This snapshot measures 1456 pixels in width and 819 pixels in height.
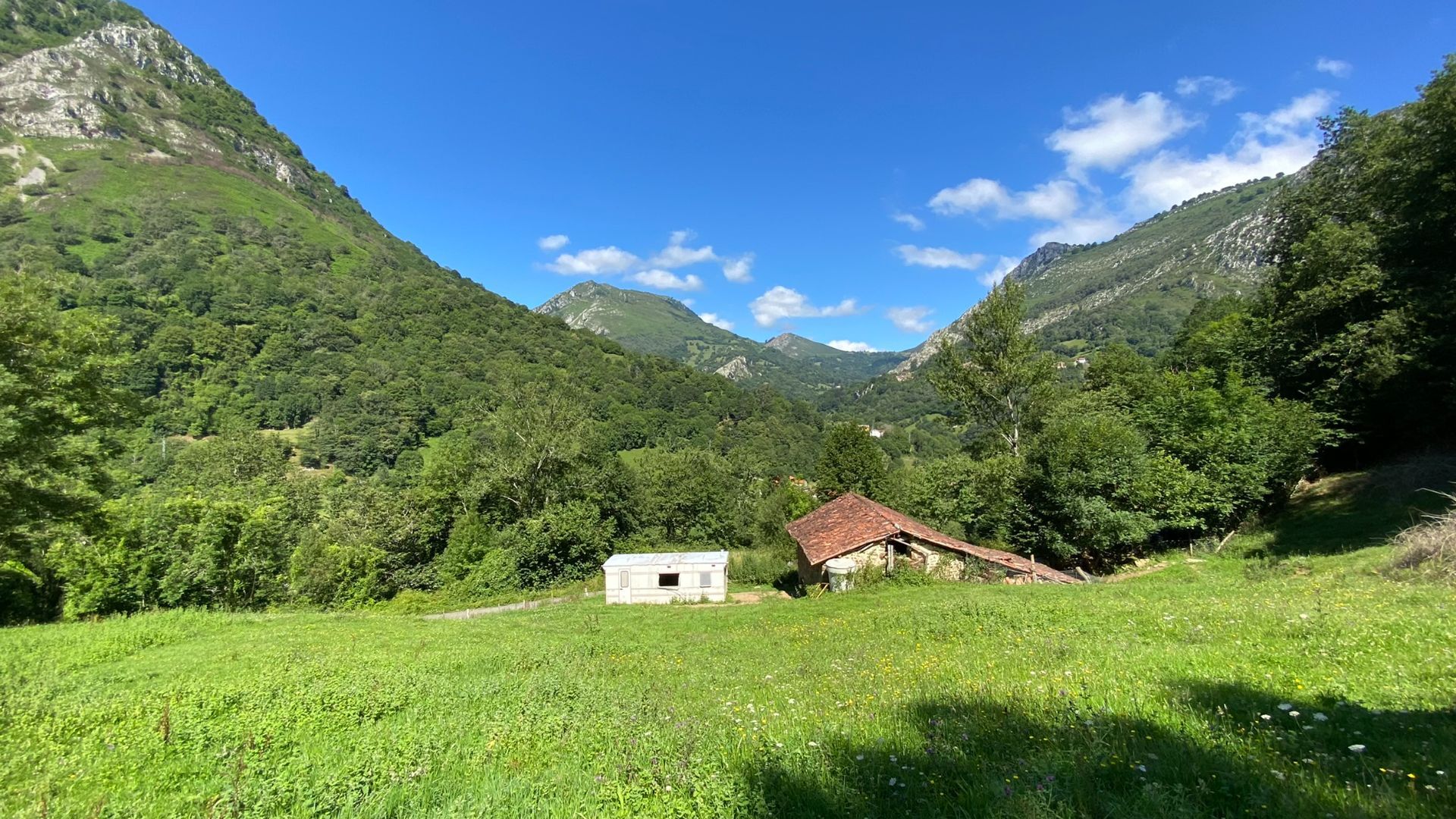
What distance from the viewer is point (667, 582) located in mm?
33938

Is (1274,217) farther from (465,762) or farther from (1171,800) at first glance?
(465,762)

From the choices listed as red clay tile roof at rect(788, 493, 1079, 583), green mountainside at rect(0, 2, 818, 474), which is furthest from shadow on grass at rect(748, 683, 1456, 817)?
green mountainside at rect(0, 2, 818, 474)

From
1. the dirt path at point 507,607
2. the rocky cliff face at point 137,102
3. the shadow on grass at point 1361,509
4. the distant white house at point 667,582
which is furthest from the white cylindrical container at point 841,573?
the rocky cliff face at point 137,102

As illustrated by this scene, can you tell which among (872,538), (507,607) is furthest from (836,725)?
(507,607)

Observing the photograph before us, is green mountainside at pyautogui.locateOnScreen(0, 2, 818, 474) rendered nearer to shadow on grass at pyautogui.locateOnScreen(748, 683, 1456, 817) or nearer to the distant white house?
the distant white house

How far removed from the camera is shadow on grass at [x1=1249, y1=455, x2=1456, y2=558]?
1734 cm

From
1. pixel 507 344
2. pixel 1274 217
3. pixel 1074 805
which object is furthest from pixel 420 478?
pixel 507 344

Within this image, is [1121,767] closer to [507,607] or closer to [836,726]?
[836,726]

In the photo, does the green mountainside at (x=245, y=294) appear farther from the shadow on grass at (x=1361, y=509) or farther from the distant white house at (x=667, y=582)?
the shadow on grass at (x=1361, y=509)

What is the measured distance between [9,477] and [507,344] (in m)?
108

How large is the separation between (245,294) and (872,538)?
135304 mm

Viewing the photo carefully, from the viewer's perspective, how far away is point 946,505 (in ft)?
114

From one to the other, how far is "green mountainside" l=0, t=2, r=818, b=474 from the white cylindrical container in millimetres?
40125

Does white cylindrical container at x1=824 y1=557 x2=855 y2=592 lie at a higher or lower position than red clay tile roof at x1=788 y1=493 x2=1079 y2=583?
lower
